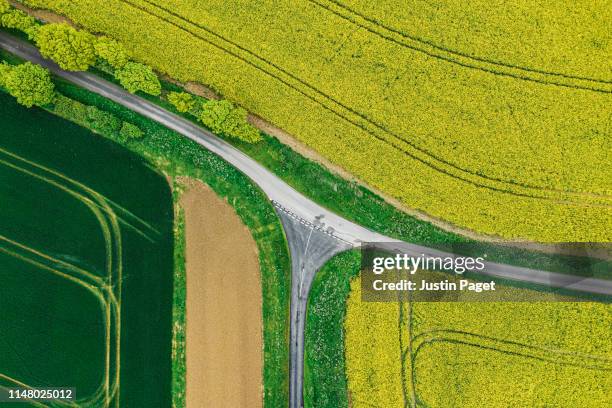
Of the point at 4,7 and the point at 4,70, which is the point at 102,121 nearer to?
the point at 4,70

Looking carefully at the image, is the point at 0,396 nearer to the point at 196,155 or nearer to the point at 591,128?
the point at 196,155

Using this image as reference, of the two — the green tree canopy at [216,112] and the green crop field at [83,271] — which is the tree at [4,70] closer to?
the green crop field at [83,271]

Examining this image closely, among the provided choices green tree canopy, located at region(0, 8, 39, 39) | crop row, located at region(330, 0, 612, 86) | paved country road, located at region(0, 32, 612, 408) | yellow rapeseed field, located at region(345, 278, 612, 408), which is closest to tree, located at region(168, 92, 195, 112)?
paved country road, located at region(0, 32, 612, 408)

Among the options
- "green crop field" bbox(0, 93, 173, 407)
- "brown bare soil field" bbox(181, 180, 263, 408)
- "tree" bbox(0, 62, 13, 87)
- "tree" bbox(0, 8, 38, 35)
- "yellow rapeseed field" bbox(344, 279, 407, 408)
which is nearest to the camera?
"tree" bbox(0, 8, 38, 35)

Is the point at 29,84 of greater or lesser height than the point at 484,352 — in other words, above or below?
above

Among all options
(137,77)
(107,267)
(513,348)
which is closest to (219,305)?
(107,267)

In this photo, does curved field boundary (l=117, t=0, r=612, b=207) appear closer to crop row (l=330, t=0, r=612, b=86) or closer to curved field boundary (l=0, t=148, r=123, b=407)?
crop row (l=330, t=0, r=612, b=86)

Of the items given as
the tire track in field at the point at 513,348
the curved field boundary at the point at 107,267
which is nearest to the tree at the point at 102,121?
the curved field boundary at the point at 107,267
